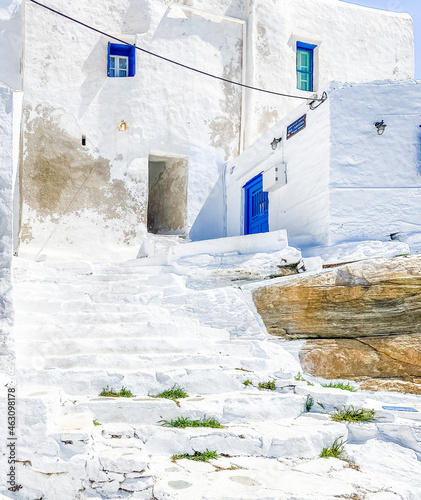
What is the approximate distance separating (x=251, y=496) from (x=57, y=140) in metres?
10.3

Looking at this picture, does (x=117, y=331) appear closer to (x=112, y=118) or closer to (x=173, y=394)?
(x=173, y=394)

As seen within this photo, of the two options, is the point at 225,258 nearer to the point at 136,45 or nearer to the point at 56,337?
the point at 56,337

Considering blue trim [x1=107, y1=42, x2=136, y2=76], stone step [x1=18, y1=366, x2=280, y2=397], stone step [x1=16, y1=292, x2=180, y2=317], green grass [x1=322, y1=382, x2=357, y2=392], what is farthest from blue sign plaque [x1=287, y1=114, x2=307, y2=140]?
stone step [x1=18, y1=366, x2=280, y2=397]

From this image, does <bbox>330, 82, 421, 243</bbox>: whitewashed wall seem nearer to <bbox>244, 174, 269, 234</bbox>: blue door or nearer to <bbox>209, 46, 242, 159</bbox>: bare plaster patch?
<bbox>244, 174, 269, 234</bbox>: blue door

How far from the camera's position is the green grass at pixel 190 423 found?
14.1 ft

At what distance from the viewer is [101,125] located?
12445mm

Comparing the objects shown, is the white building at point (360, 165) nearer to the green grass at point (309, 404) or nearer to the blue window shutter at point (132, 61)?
the green grass at point (309, 404)

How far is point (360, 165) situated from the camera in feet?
30.5

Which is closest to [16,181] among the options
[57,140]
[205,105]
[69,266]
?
[57,140]

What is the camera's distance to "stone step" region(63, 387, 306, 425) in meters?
4.31

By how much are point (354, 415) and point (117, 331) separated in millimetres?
2623

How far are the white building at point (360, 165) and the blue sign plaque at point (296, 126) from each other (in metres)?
0.08

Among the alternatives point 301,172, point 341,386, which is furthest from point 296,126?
point 341,386

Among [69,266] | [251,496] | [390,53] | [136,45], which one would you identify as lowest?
[251,496]
